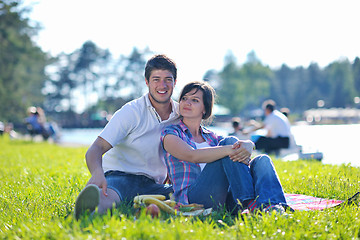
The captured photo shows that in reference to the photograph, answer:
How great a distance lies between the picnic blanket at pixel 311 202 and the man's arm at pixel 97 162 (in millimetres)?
1649

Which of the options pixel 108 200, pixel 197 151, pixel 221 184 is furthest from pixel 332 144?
pixel 108 200

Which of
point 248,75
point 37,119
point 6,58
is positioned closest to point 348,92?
point 248,75

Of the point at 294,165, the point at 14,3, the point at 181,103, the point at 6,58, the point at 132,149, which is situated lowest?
the point at 294,165

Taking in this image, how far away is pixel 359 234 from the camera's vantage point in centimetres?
256

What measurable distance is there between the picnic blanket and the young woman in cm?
41

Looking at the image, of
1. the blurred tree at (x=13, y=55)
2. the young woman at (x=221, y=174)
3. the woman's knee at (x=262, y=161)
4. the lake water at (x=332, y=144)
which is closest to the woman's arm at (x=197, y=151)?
the young woman at (x=221, y=174)

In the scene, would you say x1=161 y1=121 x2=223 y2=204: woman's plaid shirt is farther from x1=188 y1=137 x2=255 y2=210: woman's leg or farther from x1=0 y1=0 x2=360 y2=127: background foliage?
x1=0 y1=0 x2=360 y2=127: background foliage

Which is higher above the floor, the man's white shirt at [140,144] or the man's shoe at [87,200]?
the man's white shirt at [140,144]

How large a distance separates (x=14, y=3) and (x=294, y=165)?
25.5 m

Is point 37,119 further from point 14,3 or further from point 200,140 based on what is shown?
point 200,140

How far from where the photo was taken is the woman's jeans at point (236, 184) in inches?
117

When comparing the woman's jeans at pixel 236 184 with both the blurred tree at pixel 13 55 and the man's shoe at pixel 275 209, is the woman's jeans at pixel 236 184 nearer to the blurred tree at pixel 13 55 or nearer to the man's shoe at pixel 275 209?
the man's shoe at pixel 275 209

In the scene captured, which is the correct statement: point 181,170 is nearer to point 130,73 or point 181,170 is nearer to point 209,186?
point 209,186

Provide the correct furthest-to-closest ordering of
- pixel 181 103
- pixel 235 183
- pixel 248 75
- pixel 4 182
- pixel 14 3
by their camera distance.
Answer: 1. pixel 248 75
2. pixel 14 3
3. pixel 4 182
4. pixel 181 103
5. pixel 235 183
